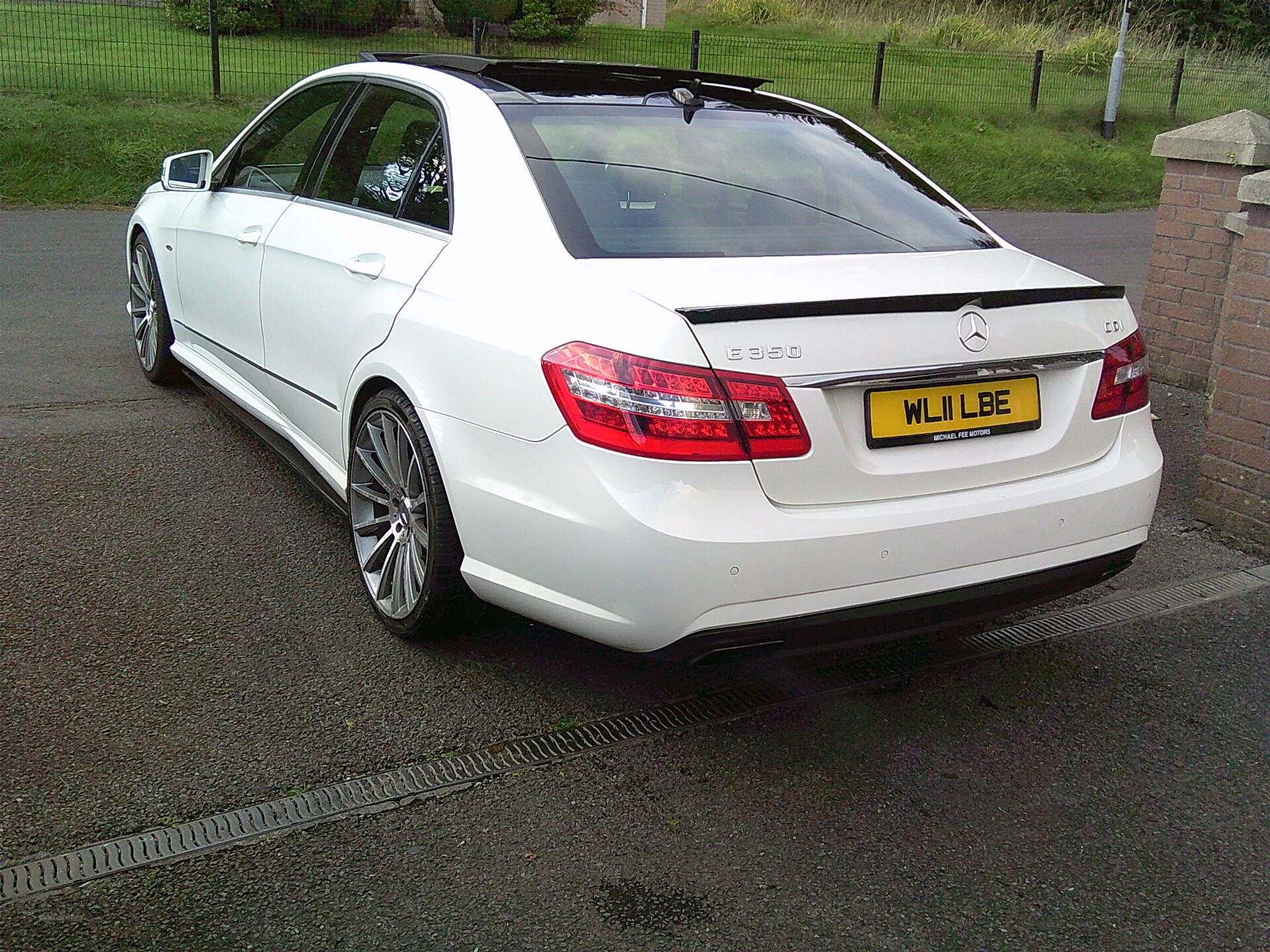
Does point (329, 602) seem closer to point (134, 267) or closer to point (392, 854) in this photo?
point (392, 854)

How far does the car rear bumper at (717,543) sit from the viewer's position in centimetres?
269

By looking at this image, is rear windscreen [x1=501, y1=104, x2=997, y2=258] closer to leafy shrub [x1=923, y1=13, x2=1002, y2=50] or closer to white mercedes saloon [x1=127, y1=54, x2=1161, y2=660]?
white mercedes saloon [x1=127, y1=54, x2=1161, y2=660]

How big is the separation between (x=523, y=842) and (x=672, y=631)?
0.56 metres

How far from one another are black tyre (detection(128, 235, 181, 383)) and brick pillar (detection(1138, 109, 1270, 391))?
5007 millimetres

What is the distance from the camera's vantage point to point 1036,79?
70.3 feet

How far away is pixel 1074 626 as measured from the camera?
396 cm

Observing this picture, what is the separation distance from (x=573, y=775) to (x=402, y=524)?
3.20ft

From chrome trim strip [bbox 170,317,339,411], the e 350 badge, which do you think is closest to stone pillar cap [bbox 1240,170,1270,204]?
the e 350 badge

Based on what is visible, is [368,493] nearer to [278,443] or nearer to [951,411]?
[278,443]

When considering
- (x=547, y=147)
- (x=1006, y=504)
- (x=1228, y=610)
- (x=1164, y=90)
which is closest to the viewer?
(x=1006, y=504)

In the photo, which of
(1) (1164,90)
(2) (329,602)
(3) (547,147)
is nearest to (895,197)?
(3) (547,147)

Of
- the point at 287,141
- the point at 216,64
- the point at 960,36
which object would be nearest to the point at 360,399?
the point at 287,141

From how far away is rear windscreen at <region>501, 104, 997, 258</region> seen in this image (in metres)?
3.21

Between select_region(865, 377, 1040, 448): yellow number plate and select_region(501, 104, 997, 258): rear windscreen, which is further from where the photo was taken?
select_region(501, 104, 997, 258): rear windscreen
